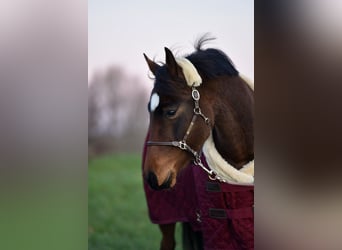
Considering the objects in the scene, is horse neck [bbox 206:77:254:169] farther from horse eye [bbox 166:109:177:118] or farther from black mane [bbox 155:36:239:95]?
horse eye [bbox 166:109:177:118]

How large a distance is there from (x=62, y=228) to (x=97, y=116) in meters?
0.58

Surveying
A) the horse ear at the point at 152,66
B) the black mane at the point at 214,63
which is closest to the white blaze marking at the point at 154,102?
A: the horse ear at the point at 152,66

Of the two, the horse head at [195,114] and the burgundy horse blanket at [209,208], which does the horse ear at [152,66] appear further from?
the burgundy horse blanket at [209,208]

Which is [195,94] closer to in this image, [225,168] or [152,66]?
[152,66]

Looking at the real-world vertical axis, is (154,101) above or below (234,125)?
above

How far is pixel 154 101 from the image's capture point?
198 centimetres

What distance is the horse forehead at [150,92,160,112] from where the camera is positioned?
197 cm

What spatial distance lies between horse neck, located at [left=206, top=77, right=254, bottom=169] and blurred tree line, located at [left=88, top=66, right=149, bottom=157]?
338mm

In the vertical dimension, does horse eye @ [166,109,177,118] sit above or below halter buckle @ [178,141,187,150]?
above

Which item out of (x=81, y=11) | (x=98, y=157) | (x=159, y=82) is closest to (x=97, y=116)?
(x=98, y=157)

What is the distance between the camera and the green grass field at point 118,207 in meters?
2.07

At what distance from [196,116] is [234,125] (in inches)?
7.2

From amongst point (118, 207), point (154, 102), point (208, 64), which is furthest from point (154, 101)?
point (118, 207)

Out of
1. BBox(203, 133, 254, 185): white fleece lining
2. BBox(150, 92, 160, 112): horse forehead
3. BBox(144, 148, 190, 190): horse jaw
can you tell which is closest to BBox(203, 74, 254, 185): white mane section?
BBox(203, 133, 254, 185): white fleece lining
